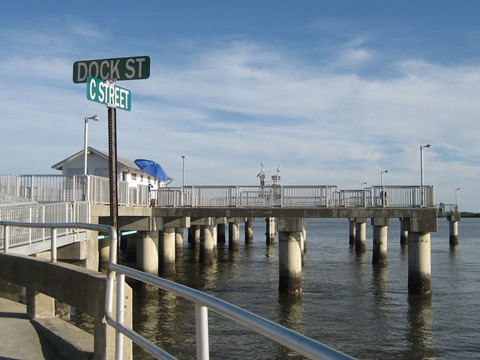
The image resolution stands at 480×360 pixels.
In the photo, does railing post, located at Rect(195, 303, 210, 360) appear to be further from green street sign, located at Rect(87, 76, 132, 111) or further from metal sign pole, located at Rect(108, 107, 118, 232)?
green street sign, located at Rect(87, 76, 132, 111)

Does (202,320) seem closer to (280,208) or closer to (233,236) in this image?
(280,208)

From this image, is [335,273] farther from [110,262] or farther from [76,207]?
[110,262]

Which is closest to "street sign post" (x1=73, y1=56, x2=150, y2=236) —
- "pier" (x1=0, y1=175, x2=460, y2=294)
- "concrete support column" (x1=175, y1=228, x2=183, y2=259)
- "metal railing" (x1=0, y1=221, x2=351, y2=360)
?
"metal railing" (x1=0, y1=221, x2=351, y2=360)

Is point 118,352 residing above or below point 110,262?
below

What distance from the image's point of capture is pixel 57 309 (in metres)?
12.7

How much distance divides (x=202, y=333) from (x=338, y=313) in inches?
737

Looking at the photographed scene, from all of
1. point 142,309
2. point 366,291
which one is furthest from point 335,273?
point 142,309

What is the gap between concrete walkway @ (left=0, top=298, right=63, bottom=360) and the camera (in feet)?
18.3

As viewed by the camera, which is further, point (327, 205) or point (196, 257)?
point (196, 257)

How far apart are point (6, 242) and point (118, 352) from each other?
495 centimetres

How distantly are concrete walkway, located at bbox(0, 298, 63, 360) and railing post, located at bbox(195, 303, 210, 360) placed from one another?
3255mm

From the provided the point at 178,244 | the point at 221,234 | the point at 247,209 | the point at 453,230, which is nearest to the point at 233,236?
the point at 178,244

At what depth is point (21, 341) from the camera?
600 cm

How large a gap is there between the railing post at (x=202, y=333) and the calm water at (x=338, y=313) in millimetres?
11891
